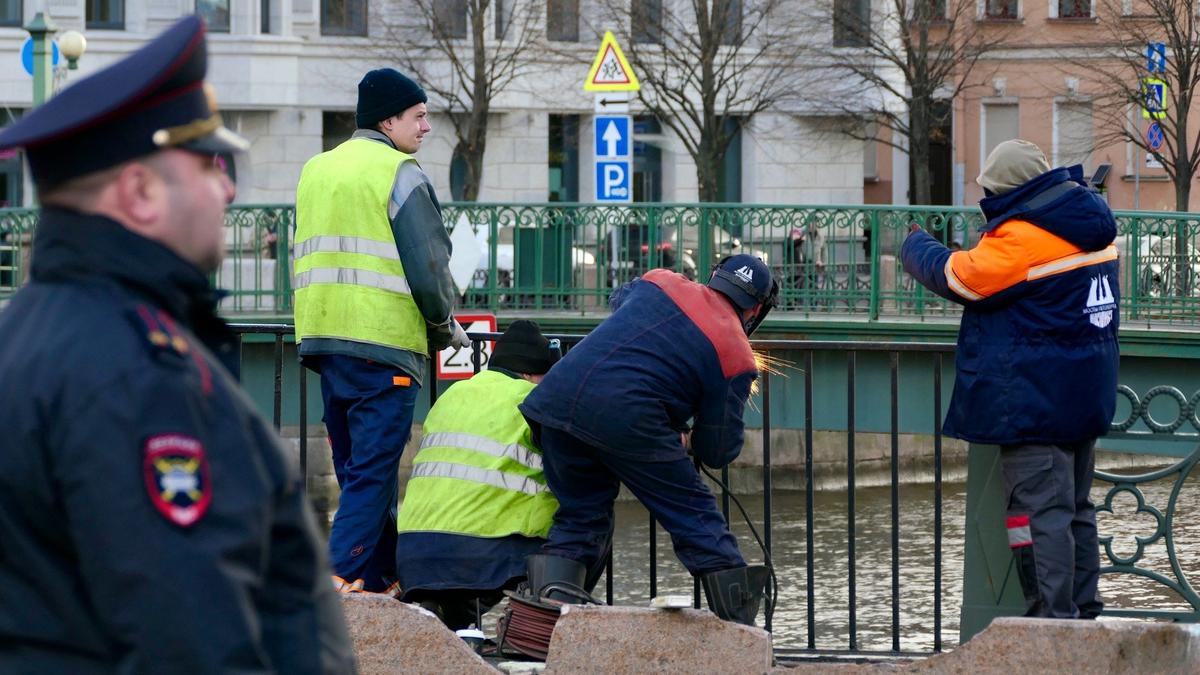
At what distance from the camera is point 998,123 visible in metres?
45.7

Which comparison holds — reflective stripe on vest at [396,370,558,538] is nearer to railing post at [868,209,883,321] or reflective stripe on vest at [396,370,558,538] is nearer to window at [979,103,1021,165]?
railing post at [868,209,883,321]

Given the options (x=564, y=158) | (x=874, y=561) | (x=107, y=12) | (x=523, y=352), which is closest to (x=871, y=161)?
(x=564, y=158)

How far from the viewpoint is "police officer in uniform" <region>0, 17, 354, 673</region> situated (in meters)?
2.26

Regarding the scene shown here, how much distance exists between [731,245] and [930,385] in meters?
5.23

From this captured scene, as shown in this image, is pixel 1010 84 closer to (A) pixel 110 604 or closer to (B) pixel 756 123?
(B) pixel 756 123

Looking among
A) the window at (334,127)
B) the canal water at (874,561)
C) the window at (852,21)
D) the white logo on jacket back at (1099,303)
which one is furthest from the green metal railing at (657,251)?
the window at (334,127)

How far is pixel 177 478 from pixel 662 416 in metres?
4.05

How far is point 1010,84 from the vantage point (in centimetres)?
4497

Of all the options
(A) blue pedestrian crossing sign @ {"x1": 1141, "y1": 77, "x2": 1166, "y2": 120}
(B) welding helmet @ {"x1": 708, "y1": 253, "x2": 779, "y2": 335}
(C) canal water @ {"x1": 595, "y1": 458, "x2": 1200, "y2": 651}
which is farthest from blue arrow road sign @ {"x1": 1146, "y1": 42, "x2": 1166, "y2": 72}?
(B) welding helmet @ {"x1": 708, "y1": 253, "x2": 779, "y2": 335}

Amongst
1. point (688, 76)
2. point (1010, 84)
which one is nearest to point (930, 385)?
point (688, 76)

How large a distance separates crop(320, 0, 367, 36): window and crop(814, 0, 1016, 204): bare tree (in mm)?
8742

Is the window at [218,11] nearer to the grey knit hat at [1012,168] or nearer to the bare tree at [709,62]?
the bare tree at [709,62]

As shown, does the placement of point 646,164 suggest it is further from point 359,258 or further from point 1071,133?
point 359,258

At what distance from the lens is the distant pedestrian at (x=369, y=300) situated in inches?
259
